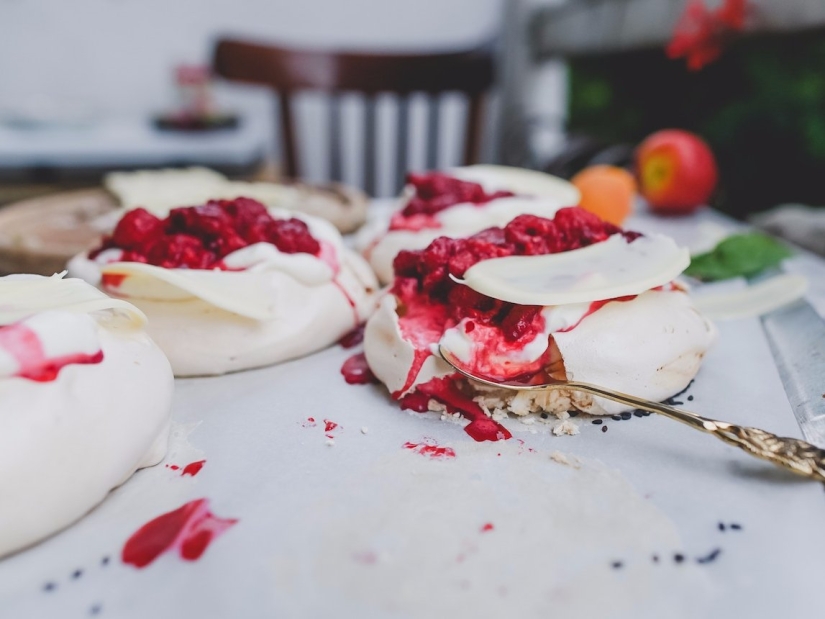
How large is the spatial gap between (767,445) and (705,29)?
1.60 meters

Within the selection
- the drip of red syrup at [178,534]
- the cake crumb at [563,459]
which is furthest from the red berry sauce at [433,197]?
the drip of red syrup at [178,534]

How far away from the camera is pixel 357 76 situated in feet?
9.74

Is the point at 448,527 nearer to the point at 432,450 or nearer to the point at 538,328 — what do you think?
the point at 432,450

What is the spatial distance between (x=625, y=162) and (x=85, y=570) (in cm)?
223

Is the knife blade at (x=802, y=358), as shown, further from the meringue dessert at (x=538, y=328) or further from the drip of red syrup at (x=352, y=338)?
the drip of red syrup at (x=352, y=338)

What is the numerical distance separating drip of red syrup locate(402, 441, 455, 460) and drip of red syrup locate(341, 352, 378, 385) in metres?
0.20

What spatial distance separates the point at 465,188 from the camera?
1.56 meters

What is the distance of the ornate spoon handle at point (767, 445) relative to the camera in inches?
30.5

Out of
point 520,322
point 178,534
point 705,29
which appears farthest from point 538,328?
point 705,29

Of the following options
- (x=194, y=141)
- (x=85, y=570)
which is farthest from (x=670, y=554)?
(x=194, y=141)

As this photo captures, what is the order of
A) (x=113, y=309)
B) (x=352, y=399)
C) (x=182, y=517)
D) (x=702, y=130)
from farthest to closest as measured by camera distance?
(x=702, y=130)
(x=352, y=399)
(x=113, y=309)
(x=182, y=517)

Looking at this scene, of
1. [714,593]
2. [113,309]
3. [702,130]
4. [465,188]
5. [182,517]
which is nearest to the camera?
[714,593]

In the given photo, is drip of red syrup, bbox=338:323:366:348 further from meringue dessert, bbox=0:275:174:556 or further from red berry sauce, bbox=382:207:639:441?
meringue dessert, bbox=0:275:174:556

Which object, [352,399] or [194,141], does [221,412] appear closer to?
[352,399]
